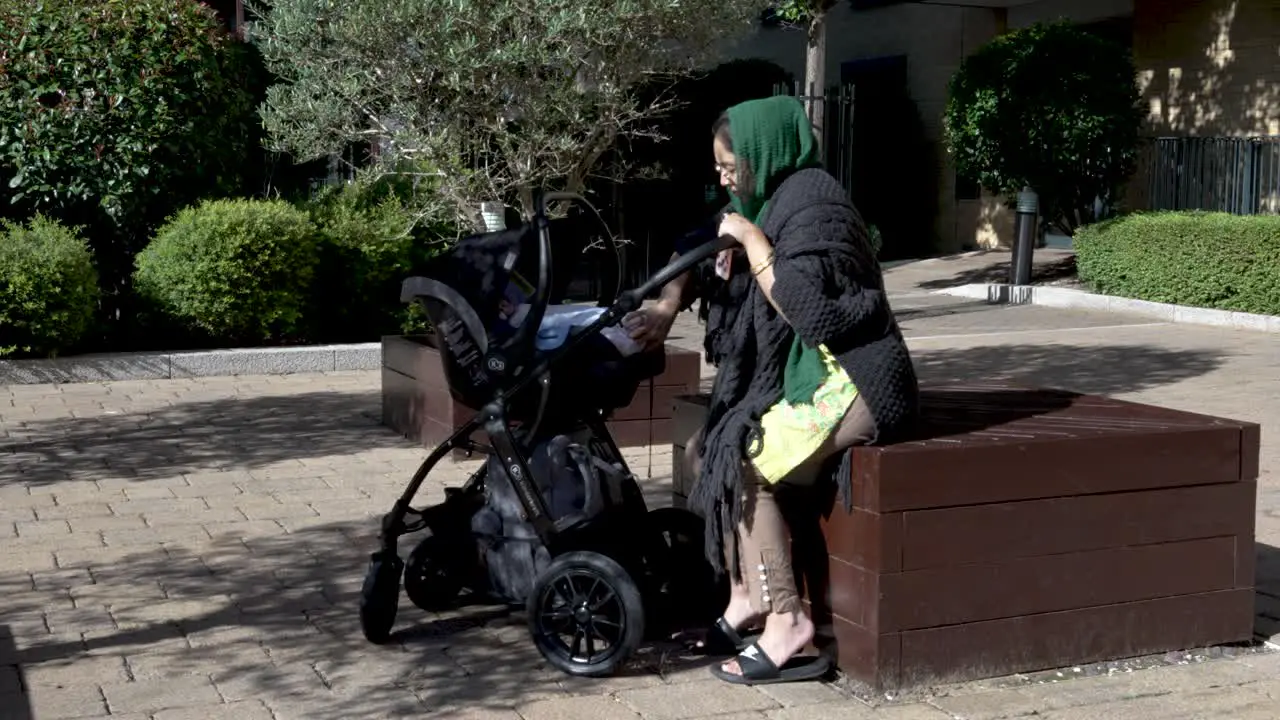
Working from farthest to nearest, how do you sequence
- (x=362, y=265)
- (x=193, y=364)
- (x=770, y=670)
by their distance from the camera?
(x=362, y=265) → (x=193, y=364) → (x=770, y=670)

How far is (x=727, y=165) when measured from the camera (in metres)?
4.68

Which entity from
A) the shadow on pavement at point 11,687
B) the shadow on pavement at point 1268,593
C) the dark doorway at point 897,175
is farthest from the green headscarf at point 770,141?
the dark doorway at point 897,175

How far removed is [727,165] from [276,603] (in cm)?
229

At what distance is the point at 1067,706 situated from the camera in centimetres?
443

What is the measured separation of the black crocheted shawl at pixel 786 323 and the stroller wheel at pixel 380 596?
1024 millimetres

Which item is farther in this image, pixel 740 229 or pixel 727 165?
pixel 727 165

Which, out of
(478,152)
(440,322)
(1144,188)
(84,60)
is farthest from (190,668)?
(1144,188)

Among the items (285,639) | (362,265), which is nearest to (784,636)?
(285,639)

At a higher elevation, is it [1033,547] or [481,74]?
[481,74]

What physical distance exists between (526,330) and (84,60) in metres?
8.18

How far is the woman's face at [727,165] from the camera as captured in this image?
466cm

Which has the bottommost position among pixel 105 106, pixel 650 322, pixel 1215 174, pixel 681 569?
pixel 681 569

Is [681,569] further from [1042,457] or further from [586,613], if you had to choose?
[1042,457]

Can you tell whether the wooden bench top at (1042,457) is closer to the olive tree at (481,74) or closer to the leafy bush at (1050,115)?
the olive tree at (481,74)
